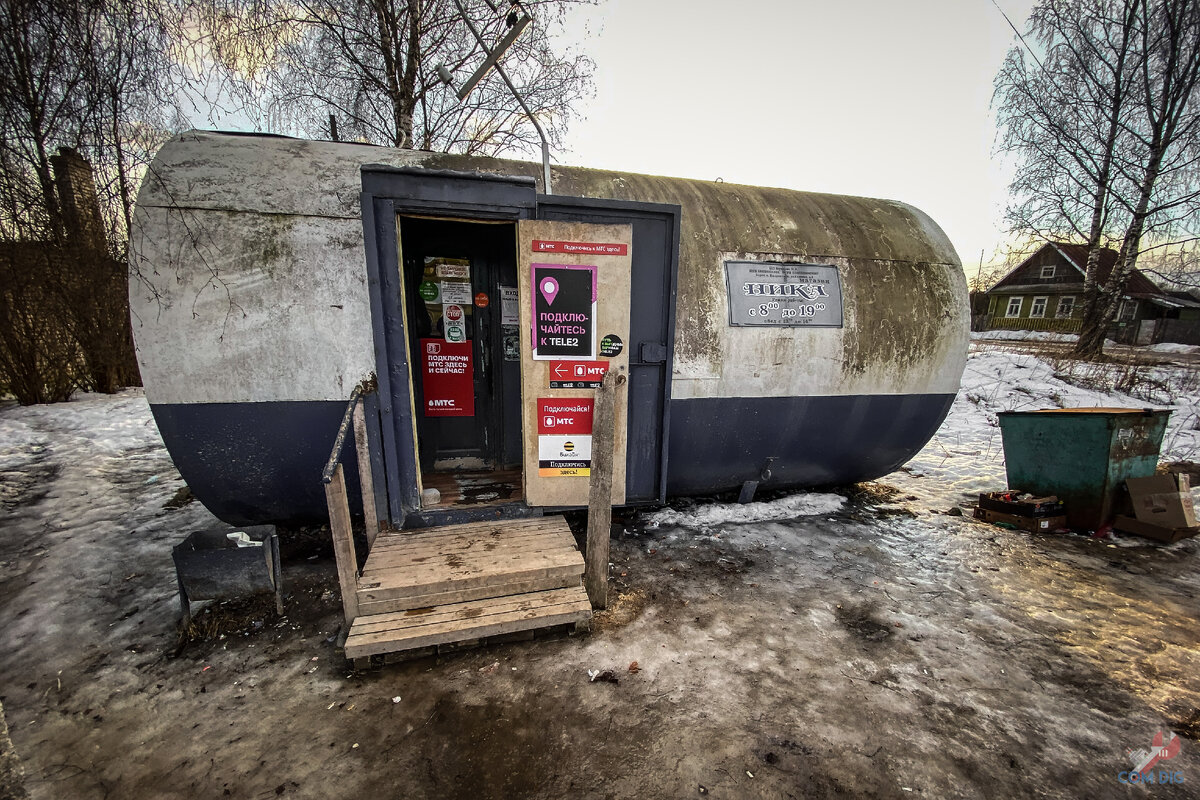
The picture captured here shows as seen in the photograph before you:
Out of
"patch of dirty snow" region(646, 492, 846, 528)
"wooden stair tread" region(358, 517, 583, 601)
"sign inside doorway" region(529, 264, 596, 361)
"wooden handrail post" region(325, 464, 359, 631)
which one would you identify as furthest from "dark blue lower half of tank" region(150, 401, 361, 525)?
"patch of dirty snow" region(646, 492, 846, 528)

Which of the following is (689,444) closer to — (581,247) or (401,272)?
(581,247)

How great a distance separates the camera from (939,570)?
3.85 m

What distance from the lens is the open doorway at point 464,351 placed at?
4.91 metres

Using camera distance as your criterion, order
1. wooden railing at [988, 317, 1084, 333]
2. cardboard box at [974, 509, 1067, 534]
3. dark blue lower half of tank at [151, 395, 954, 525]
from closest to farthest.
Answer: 1. dark blue lower half of tank at [151, 395, 954, 525]
2. cardboard box at [974, 509, 1067, 534]
3. wooden railing at [988, 317, 1084, 333]

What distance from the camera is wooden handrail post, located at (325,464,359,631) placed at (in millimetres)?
2545

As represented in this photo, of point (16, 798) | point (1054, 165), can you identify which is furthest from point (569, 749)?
point (1054, 165)

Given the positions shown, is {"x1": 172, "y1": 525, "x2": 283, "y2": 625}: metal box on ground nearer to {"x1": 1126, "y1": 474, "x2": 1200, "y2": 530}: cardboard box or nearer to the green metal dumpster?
the green metal dumpster

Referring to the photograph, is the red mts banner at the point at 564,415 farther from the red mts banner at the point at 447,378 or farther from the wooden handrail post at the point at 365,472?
the red mts banner at the point at 447,378

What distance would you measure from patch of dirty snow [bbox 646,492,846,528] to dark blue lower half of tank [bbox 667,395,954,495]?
0.67 ft

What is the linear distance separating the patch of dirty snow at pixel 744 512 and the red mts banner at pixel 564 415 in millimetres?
1624

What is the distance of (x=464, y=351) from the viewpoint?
5.19 meters

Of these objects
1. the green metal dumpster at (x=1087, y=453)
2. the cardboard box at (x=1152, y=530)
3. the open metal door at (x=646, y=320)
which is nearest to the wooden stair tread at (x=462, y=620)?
the open metal door at (x=646, y=320)

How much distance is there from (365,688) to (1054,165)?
19.8 meters

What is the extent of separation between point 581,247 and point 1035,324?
3956 cm
